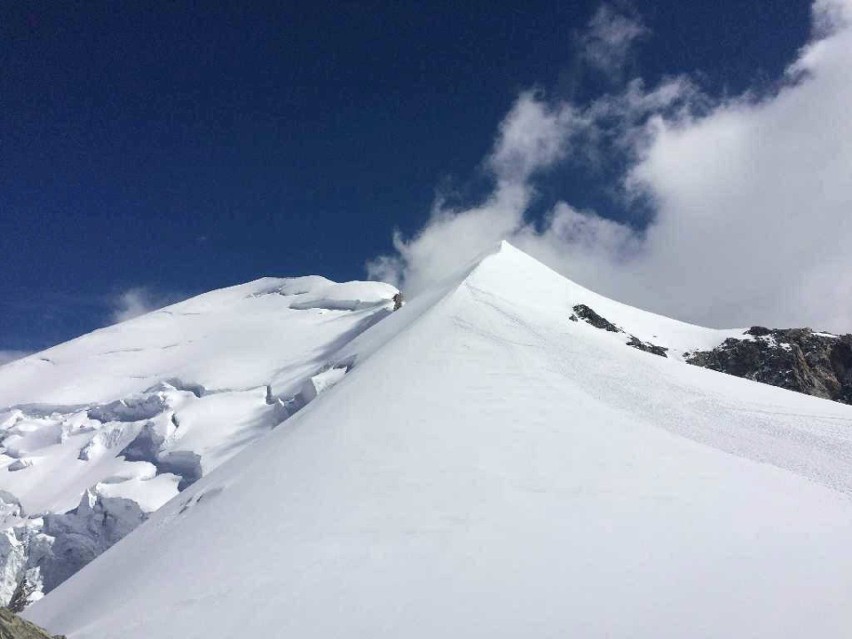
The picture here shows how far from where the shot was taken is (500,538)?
888cm

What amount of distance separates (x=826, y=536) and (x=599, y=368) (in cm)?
943

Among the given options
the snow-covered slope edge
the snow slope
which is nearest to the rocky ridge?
the snow slope

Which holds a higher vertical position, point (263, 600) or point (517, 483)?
point (517, 483)

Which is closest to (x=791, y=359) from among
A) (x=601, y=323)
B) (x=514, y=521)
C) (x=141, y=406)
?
(x=601, y=323)

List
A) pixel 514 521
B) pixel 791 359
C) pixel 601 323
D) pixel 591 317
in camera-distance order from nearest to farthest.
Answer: pixel 514 521 → pixel 591 317 → pixel 601 323 → pixel 791 359

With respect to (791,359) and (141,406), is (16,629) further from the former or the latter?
(791,359)

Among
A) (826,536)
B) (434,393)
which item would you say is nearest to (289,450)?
(434,393)

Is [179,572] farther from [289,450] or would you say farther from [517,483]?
[517,483]

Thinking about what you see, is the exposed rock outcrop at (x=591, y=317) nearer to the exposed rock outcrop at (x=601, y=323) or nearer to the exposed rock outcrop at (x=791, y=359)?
the exposed rock outcrop at (x=601, y=323)

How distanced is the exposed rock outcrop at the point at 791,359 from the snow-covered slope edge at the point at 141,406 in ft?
107

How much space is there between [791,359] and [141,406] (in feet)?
202

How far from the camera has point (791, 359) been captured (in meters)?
50.6

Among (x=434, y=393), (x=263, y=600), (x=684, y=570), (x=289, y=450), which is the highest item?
(x=434, y=393)

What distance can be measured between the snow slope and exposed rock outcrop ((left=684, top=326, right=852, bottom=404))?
115ft
